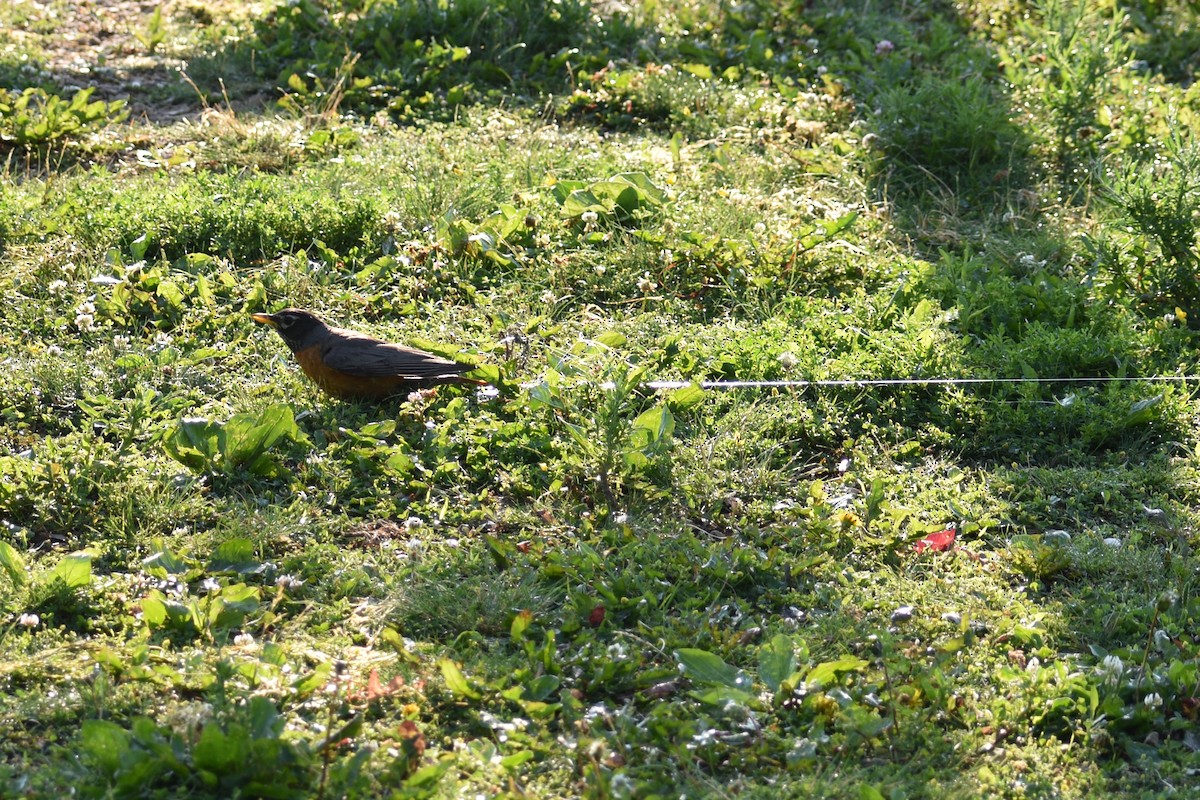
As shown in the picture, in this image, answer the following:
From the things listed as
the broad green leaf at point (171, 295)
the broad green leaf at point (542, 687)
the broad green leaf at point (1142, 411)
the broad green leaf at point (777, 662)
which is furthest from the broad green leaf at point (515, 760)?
the broad green leaf at point (171, 295)

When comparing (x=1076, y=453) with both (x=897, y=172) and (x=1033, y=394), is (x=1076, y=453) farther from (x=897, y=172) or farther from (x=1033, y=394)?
(x=897, y=172)

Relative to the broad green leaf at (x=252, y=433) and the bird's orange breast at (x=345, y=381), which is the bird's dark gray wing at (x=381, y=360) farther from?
the broad green leaf at (x=252, y=433)

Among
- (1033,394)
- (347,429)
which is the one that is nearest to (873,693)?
(1033,394)

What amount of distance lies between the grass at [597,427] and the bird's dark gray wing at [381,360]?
131 millimetres

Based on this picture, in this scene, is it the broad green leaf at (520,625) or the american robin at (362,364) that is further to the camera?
the american robin at (362,364)

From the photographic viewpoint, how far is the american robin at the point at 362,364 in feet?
16.6

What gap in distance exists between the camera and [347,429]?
491cm

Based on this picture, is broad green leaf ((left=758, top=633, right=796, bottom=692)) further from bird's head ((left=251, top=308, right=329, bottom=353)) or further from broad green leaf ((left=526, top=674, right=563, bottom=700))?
bird's head ((left=251, top=308, right=329, bottom=353))

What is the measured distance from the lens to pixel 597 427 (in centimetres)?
472

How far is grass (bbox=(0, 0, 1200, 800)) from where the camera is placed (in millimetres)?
3469

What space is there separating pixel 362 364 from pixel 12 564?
1594mm

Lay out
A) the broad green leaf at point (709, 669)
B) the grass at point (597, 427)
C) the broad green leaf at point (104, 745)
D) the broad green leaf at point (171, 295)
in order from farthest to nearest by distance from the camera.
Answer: the broad green leaf at point (171, 295), the broad green leaf at point (709, 669), the grass at point (597, 427), the broad green leaf at point (104, 745)

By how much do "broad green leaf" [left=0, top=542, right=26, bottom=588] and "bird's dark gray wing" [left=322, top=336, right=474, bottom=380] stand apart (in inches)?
59.3

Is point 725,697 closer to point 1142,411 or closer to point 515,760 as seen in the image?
point 515,760
